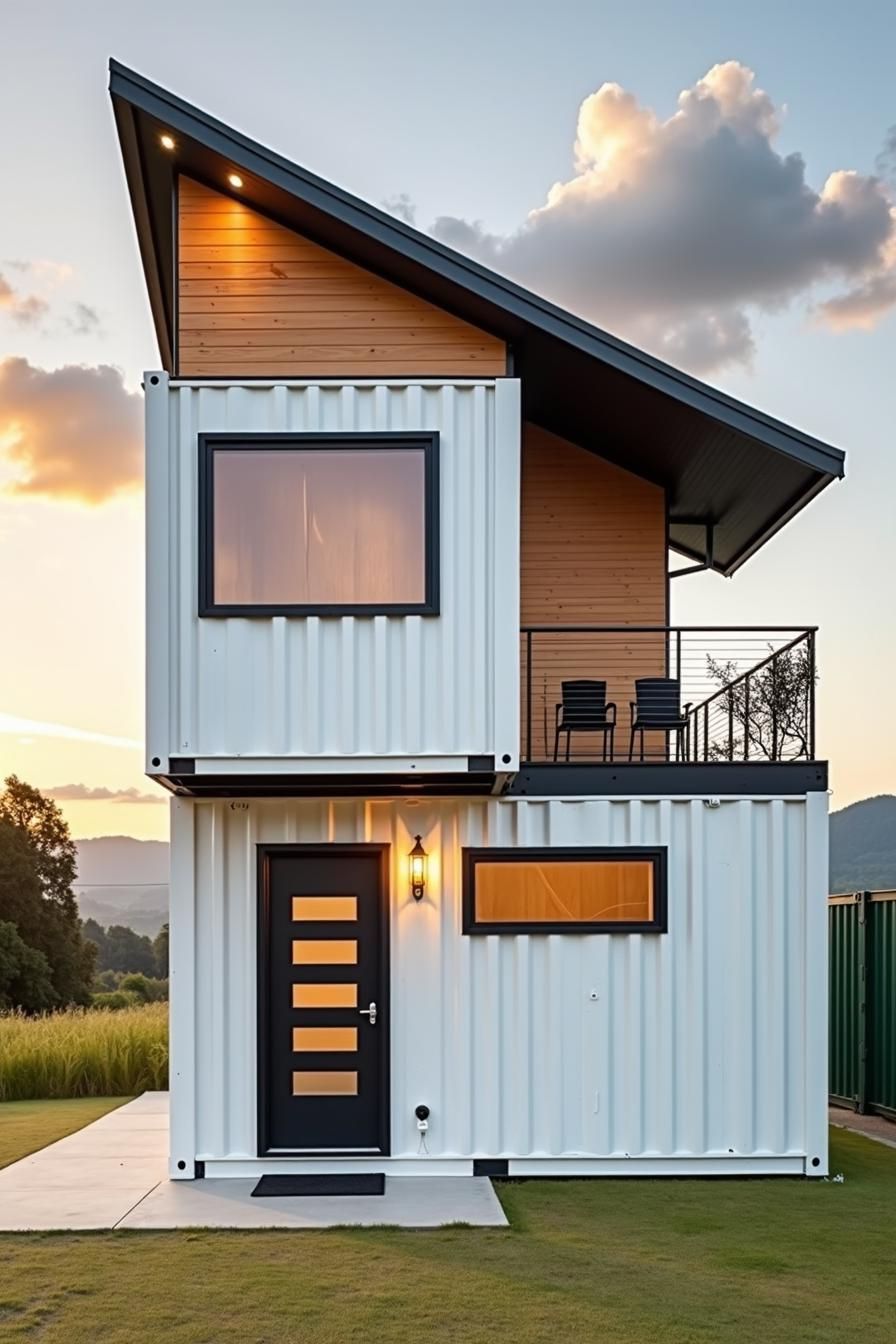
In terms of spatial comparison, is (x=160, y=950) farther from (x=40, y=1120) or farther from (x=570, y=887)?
(x=570, y=887)

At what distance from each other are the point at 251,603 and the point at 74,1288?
13.1ft

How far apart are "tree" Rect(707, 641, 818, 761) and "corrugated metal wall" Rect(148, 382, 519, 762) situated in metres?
2.20

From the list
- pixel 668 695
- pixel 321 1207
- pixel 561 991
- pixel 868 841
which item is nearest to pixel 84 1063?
pixel 321 1207

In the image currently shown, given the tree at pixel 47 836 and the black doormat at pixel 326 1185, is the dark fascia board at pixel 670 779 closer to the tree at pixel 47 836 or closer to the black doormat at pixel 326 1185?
the black doormat at pixel 326 1185

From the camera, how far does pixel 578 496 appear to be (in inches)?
450

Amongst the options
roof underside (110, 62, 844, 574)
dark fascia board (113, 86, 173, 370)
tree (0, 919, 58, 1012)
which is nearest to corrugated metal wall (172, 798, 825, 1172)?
roof underside (110, 62, 844, 574)

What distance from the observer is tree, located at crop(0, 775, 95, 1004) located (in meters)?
30.4

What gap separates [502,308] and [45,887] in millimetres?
26108

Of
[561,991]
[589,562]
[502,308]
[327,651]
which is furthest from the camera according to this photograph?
[589,562]

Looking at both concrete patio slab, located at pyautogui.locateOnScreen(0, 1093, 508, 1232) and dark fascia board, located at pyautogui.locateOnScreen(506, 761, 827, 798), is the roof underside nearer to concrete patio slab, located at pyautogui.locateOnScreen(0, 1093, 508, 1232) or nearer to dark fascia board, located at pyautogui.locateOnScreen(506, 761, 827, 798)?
dark fascia board, located at pyautogui.locateOnScreen(506, 761, 827, 798)

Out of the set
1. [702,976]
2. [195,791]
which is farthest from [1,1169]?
[702,976]

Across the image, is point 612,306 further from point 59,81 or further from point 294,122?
point 59,81

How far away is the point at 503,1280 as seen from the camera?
6.16m

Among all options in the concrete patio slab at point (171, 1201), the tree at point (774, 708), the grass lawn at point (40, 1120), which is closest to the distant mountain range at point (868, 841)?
the grass lawn at point (40, 1120)
